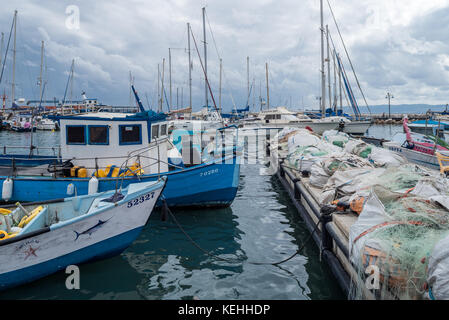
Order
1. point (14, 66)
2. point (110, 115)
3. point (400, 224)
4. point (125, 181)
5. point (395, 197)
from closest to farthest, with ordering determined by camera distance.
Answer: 1. point (400, 224)
2. point (395, 197)
3. point (125, 181)
4. point (110, 115)
5. point (14, 66)

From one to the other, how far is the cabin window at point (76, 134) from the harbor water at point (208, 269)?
3.70 meters

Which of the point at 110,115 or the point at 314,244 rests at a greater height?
the point at 110,115

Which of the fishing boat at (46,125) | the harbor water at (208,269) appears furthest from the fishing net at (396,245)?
the fishing boat at (46,125)

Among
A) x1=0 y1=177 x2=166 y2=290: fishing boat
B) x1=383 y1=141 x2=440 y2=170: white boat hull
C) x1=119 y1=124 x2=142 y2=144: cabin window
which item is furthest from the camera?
x1=383 y1=141 x2=440 y2=170: white boat hull

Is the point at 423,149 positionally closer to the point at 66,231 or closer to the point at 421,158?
the point at 421,158

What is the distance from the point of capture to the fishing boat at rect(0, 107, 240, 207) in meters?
10.6

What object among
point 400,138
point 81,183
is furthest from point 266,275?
point 400,138

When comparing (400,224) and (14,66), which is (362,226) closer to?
(400,224)

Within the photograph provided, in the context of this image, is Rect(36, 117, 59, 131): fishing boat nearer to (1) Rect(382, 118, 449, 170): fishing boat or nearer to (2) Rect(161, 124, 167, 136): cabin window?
(2) Rect(161, 124, 167, 136): cabin window

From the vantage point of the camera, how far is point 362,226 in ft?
17.6

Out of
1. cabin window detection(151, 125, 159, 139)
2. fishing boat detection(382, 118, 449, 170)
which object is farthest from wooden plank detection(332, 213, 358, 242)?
fishing boat detection(382, 118, 449, 170)

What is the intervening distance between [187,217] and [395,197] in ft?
21.4

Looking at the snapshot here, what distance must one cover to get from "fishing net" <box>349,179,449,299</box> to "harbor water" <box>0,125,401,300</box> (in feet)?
5.57

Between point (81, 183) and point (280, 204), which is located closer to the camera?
point (81, 183)
